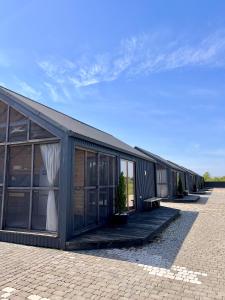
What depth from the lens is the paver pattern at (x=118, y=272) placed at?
3.78m

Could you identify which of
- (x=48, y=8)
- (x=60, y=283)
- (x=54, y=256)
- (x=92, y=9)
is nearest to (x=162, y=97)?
(x=92, y=9)

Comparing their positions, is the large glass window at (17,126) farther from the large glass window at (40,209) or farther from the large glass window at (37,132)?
the large glass window at (40,209)

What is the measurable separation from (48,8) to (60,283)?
8.10 m

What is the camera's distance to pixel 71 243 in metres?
6.04

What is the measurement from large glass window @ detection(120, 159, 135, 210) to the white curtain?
428 centimetres

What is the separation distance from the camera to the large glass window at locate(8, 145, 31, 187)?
7039 millimetres

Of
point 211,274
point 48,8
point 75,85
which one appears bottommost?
point 211,274

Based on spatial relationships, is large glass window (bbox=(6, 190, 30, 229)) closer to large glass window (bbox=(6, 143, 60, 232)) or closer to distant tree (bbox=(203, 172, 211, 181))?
large glass window (bbox=(6, 143, 60, 232))

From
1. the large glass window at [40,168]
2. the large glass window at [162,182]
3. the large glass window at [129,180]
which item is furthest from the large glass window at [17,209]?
the large glass window at [162,182]

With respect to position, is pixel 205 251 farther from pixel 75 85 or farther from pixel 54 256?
pixel 75 85

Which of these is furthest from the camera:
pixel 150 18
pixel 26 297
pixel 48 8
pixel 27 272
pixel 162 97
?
pixel 162 97

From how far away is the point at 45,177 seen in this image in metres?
6.75

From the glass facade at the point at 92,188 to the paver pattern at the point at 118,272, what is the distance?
1450 mm

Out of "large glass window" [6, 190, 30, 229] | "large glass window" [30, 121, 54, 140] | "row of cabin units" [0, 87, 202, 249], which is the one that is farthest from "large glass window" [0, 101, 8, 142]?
"large glass window" [6, 190, 30, 229]
